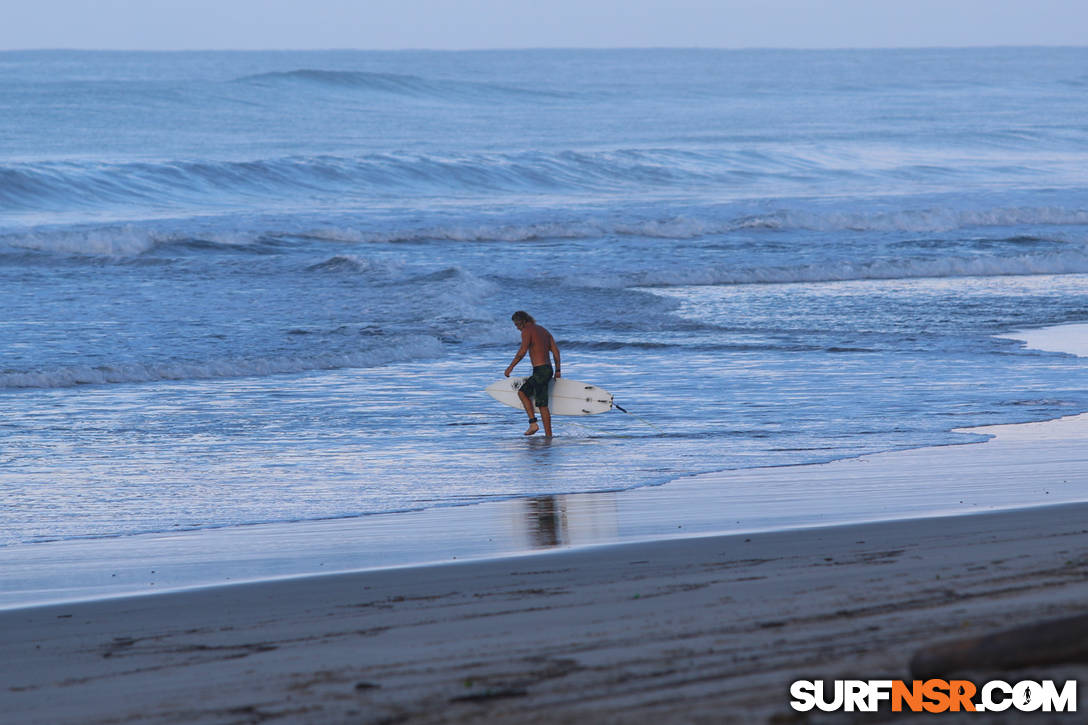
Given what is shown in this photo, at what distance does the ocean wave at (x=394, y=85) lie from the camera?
64000mm

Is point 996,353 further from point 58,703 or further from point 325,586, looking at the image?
point 58,703

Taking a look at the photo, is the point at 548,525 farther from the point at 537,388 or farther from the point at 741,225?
the point at 741,225

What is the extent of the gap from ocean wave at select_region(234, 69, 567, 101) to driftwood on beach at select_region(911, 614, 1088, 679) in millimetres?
62302

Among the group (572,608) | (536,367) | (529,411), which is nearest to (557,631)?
(572,608)

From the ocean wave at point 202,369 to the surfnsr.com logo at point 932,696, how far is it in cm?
1138

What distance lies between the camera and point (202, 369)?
14055mm

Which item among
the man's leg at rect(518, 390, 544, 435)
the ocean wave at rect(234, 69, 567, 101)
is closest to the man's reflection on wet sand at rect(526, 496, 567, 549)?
the man's leg at rect(518, 390, 544, 435)

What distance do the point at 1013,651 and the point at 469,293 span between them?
17370 millimetres

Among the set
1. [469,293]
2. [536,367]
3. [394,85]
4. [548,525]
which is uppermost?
[394,85]

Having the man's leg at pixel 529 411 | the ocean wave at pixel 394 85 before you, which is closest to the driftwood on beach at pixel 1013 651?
the man's leg at pixel 529 411

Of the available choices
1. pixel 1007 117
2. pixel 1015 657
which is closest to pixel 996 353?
pixel 1015 657

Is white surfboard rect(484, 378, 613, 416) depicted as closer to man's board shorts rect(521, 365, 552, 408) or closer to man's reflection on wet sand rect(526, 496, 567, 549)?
man's board shorts rect(521, 365, 552, 408)

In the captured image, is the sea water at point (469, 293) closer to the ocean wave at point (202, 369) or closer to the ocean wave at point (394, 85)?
the ocean wave at point (202, 369)

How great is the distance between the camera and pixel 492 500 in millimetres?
8180
